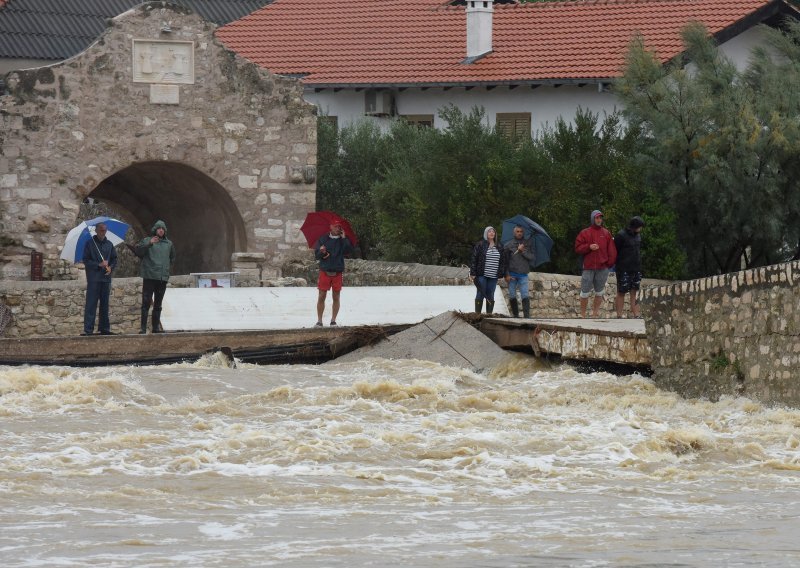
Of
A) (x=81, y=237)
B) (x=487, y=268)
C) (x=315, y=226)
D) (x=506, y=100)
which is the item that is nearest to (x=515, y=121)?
(x=506, y=100)

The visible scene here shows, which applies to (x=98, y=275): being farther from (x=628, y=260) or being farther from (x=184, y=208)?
(x=184, y=208)

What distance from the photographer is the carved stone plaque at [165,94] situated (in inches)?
1093

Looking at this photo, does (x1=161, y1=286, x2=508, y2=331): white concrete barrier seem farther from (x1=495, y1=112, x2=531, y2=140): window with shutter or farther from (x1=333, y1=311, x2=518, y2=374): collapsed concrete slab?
(x1=495, y1=112, x2=531, y2=140): window with shutter

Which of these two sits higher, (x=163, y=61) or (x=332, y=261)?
(x=163, y=61)

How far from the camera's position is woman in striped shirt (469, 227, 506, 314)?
23716 mm

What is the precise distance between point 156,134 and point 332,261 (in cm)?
547

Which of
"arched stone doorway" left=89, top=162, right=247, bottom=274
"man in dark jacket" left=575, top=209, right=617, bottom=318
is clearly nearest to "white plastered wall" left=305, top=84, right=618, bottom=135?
"arched stone doorway" left=89, top=162, right=247, bottom=274

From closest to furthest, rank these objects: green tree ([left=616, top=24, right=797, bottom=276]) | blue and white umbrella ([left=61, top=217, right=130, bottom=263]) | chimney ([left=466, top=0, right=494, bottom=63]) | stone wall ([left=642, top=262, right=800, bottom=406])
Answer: stone wall ([left=642, top=262, right=800, bottom=406]) → blue and white umbrella ([left=61, top=217, right=130, bottom=263]) → green tree ([left=616, top=24, right=797, bottom=276]) → chimney ([left=466, top=0, right=494, bottom=63])

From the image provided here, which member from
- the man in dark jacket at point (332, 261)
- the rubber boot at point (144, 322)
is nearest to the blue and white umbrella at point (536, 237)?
the man in dark jacket at point (332, 261)

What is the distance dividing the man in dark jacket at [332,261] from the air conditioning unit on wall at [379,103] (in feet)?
42.8

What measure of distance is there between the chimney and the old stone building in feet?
29.9

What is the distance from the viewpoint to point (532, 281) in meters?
26.5

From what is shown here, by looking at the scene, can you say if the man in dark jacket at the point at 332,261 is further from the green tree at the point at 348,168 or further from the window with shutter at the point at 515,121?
the window with shutter at the point at 515,121

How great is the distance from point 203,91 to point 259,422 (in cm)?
1181
